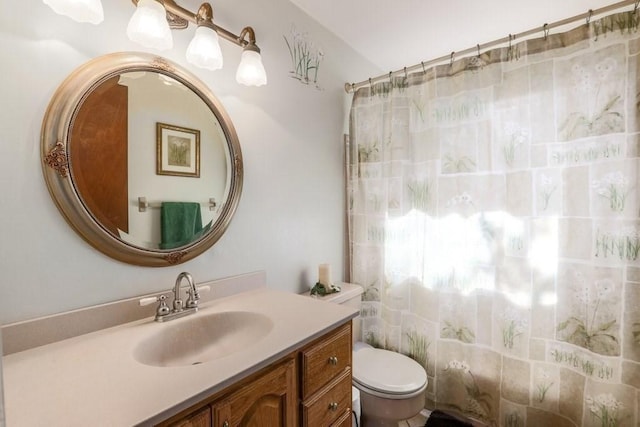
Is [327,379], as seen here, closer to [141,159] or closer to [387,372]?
[387,372]

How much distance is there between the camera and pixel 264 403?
847 mm

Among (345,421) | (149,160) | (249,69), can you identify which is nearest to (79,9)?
(149,160)

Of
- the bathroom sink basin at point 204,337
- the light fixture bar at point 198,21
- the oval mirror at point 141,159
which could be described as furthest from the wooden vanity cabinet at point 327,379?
the light fixture bar at point 198,21

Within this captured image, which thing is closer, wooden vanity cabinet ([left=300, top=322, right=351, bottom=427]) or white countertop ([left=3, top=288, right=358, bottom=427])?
white countertop ([left=3, top=288, right=358, bottom=427])

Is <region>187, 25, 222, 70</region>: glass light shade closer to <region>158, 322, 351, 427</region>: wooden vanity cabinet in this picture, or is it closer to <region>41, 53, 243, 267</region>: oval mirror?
<region>41, 53, 243, 267</region>: oval mirror

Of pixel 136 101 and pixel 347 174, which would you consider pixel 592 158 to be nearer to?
pixel 347 174

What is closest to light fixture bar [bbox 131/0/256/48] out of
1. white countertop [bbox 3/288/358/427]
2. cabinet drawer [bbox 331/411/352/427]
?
white countertop [bbox 3/288/358/427]

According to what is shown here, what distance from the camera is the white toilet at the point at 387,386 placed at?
140 cm

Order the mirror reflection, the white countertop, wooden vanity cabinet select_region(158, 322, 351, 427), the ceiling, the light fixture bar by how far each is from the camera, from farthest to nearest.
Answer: the ceiling < the light fixture bar < the mirror reflection < wooden vanity cabinet select_region(158, 322, 351, 427) < the white countertop

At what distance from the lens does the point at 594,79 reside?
1311 mm

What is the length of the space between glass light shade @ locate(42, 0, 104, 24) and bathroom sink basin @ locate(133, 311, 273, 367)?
0.99 m

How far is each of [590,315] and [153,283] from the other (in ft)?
6.12

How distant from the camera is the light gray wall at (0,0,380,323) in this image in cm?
85

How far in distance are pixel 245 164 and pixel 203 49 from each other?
49cm
